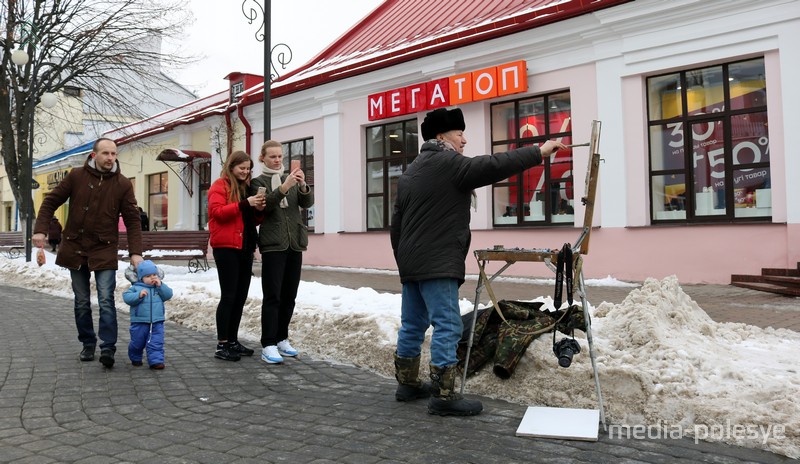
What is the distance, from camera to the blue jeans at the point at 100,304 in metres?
5.07

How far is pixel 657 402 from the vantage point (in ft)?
11.7

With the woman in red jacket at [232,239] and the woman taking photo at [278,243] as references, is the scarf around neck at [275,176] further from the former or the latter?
the woman in red jacket at [232,239]

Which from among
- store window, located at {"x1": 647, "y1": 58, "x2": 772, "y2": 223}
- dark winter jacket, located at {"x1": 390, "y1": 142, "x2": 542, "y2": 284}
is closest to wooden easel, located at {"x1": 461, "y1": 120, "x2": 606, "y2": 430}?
dark winter jacket, located at {"x1": 390, "y1": 142, "x2": 542, "y2": 284}

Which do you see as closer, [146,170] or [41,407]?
[41,407]

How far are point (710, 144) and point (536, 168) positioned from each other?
10.0 ft

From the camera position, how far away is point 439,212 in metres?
3.76

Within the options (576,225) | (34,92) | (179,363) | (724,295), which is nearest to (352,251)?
(576,225)

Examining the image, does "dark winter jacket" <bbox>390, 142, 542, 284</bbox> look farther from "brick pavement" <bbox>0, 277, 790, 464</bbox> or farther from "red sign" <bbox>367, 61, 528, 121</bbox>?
"red sign" <bbox>367, 61, 528, 121</bbox>

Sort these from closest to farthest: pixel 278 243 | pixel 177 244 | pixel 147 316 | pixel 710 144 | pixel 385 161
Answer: pixel 147 316 < pixel 278 243 < pixel 710 144 < pixel 177 244 < pixel 385 161

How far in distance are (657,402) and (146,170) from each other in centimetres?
2229

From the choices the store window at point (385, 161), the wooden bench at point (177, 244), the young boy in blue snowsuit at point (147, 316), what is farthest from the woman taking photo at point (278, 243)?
the store window at point (385, 161)

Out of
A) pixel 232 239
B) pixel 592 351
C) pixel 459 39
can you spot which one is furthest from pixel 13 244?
pixel 592 351

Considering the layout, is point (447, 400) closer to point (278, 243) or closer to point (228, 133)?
point (278, 243)

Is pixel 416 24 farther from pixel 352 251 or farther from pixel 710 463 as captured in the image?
pixel 710 463
